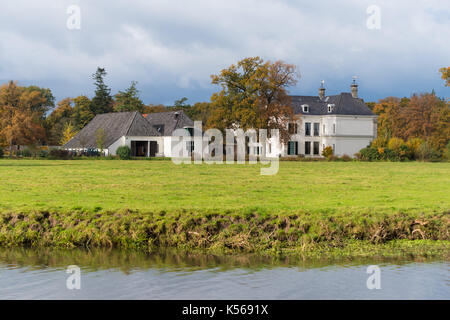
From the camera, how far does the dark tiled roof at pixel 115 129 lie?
71938 mm

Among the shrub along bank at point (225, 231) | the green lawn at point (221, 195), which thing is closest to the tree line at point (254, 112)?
the green lawn at point (221, 195)

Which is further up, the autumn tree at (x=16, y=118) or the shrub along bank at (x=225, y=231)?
the autumn tree at (x=16, y=118)

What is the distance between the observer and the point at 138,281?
1090 cm

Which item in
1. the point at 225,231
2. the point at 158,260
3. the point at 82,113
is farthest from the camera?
the point at 82,113

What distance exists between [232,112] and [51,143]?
45.4 meters

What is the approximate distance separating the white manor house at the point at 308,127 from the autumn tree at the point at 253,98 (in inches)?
479

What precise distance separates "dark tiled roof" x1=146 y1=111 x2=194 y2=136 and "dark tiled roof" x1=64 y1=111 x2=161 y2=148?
8.25 ft

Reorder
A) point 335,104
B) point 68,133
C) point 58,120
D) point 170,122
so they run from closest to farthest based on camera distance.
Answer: point 170,122, point 335,104, point 68,133, point 58,120

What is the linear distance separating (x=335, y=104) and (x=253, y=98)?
22.2 metres

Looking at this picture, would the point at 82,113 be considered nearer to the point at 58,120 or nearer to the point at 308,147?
the point at 58,120

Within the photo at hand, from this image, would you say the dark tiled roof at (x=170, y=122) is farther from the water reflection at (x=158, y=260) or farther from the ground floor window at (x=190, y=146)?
the water reflection at (x=158, y=260)

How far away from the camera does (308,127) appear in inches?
3130

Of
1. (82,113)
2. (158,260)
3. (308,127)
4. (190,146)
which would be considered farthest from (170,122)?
(158,260)
